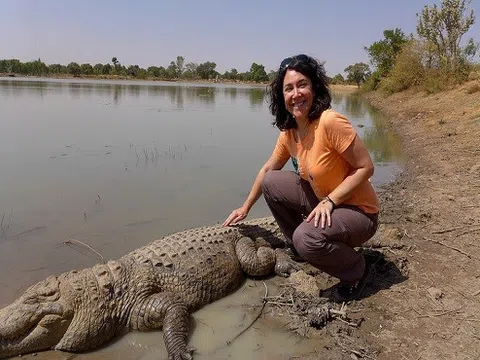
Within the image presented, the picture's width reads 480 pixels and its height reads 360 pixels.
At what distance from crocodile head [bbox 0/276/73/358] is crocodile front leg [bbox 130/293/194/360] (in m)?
0.56

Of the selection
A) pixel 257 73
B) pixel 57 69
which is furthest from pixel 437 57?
pixel 57 69

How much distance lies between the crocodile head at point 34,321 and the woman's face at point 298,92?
2.41 metres

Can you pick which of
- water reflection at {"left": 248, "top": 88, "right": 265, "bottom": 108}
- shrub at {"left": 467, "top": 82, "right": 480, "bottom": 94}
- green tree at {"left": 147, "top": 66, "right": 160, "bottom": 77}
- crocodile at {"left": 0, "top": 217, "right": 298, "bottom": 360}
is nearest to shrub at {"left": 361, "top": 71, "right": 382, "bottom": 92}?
water reflection at {"left": 248, "top": 88, "right": 265, "bottom": 108}

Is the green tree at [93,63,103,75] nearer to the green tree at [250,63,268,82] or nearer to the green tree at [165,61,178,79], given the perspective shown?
the green tree at [165,61,178,79]

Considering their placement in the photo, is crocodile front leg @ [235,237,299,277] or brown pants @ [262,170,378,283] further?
crocodile front leg @ [235,237,299,277]

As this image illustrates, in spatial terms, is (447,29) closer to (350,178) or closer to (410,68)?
(410,68)

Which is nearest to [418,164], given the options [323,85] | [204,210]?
[204,210]

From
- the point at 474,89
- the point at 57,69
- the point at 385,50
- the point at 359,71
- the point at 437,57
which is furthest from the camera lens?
the point at 57,69

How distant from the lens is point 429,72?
2633 centimetres

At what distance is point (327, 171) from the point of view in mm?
3197

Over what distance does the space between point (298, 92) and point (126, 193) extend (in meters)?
4.63

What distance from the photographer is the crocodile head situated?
9.73 ft

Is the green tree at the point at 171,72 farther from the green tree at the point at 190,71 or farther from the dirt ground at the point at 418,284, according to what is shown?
the dirt ground at the point at 418,284

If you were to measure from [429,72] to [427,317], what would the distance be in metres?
27.0
